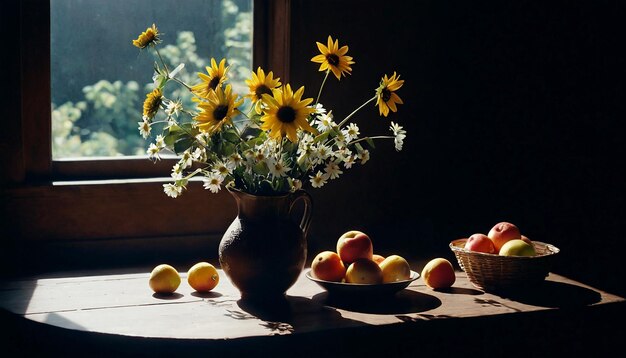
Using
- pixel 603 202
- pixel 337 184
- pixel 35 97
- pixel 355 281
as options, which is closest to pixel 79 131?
pixel 35 97

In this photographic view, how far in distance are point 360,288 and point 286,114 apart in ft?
1.47

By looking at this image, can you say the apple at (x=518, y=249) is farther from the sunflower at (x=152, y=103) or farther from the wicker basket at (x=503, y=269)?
the sunflower at (x=152, y=103)

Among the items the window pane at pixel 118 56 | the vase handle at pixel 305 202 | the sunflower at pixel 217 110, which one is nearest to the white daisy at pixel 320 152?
the vase handle at pixel 305 202

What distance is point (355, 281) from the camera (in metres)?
1.85

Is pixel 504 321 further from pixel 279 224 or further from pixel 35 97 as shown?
pixel 35 97

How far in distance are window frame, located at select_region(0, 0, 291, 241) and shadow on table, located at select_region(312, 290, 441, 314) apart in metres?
0.62

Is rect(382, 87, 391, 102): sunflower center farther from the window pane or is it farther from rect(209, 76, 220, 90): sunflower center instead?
the window pane

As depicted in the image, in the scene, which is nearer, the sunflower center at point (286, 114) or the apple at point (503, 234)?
the sunflower center at point (286, 114)

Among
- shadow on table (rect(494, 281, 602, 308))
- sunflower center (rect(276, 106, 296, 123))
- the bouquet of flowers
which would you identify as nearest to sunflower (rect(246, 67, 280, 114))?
the bouquet of flowers

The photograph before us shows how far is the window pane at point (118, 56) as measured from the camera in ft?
7.31

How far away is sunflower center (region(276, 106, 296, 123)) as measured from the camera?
167 centimetres

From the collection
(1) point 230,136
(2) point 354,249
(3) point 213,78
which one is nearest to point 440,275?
(2) point 354,249

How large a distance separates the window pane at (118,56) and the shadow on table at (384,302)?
0.75 metres

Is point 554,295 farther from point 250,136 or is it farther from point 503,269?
point 250,136
